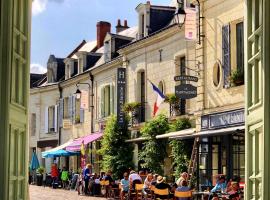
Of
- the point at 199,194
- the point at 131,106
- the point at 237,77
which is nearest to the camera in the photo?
the point at 199,194

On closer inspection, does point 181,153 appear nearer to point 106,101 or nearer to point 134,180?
point 134,180

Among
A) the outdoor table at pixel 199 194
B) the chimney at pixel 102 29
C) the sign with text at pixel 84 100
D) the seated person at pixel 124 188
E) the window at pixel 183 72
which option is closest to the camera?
the outdoor table at pixel 199 194

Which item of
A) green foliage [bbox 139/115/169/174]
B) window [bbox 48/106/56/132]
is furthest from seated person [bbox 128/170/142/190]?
window [bbox 48/106/56/132]

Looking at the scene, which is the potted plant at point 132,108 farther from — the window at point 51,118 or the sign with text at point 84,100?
the window at point 51,118

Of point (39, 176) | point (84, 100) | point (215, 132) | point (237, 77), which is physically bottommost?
point (39, 176)

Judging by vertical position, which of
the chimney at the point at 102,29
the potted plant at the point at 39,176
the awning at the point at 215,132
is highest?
the chimney at the point at 102,29

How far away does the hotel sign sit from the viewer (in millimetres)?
18797

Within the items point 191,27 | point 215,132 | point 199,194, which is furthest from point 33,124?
point 199,194

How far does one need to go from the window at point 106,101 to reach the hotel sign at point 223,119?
38.9 feet

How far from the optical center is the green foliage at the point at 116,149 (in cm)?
2828

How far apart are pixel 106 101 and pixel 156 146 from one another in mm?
9236

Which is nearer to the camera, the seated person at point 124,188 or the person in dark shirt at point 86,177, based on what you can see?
the seated person at point 124,188

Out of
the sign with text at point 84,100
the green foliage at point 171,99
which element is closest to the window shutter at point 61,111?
the sign with text at point 84,100

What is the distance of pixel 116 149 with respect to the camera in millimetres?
28781
